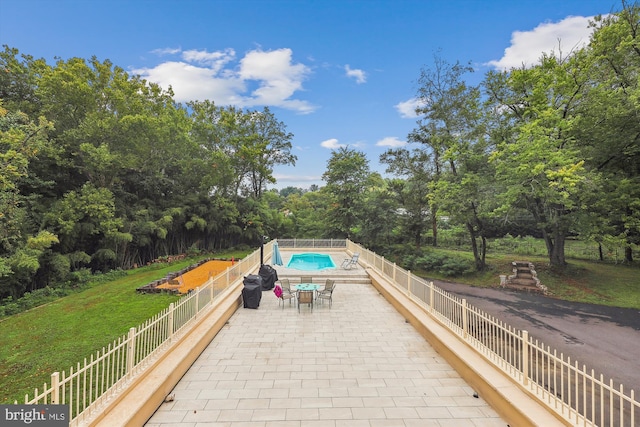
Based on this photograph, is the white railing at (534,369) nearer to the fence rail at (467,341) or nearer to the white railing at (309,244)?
the fence rail at (467,341)

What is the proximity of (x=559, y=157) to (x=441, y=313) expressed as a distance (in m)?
10.6

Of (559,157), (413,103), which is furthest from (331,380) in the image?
(413,103)

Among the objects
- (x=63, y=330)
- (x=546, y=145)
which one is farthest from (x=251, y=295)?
(x=546, y=145)

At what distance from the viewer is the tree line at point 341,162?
1305 centimetres

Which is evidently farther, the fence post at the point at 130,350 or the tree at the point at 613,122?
the tree at the point at 613,122

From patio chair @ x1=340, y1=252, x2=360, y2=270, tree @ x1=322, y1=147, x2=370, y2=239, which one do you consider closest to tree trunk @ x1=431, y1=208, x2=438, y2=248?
tree @ x1=322, y1=147, x2=370, y2=239

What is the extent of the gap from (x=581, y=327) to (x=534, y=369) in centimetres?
530

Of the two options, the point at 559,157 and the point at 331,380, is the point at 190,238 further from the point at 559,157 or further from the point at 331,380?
the point at 559,157

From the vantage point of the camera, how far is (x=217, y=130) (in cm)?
2558

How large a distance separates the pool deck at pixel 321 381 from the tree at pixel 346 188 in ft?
63.9

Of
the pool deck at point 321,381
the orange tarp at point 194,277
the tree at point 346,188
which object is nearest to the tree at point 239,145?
the tree at point 346,188

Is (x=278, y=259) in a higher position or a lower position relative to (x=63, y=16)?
lower

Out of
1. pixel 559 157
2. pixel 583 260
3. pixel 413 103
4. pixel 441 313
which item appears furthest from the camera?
pixel 413 103

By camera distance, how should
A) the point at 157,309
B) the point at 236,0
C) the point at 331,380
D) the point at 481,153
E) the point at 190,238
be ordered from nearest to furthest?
the point at 331,380 < the point at 157,309 < the point at 236,0 < the point at 481,153 < the point at 190,238
